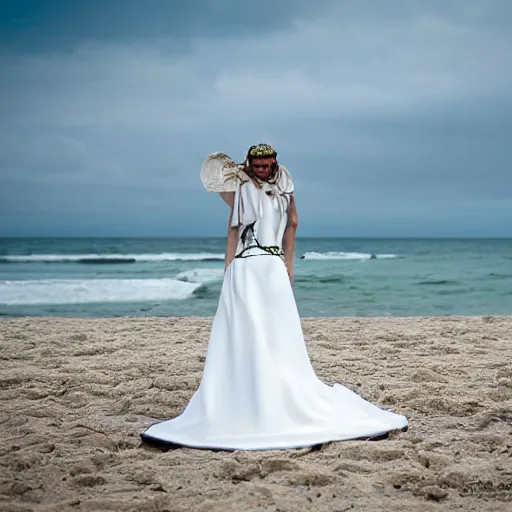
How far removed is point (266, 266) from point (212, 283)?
517 inches

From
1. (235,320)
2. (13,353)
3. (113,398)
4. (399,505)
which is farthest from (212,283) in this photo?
(399,505)

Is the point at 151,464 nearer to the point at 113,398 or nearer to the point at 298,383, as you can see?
the point at 298,383

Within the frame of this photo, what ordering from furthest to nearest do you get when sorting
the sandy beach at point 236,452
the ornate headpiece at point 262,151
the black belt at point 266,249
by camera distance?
the black belt at point 266,249
the ornate headpiece at point 262,151
the sandy beach at point 236,452

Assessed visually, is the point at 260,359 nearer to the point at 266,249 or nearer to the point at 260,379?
the point at 260,379

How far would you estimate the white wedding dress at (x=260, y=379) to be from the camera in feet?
11.0

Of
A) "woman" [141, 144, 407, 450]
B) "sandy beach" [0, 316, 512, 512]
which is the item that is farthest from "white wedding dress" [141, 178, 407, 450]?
"sandy beach" [0, 316, 512, 512]

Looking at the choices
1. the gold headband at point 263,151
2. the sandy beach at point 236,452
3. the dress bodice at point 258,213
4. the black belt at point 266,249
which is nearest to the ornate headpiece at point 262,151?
the gold headband at point 263,151

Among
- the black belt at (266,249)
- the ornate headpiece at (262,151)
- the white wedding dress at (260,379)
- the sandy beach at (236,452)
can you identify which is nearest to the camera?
the sandy beach at (236,452)

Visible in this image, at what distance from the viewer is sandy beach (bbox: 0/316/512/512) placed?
2646 millimetres

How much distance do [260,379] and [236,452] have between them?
44 centimetres

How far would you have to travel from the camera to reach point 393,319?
889 centimetres

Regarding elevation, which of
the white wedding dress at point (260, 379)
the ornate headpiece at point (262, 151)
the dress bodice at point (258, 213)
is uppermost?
the ornate headpiece at point (262, 151)

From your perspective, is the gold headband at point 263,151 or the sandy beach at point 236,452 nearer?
the sandy beach at point 236,452

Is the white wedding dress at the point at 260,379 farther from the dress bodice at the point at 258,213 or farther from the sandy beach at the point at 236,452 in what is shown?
the sandy beach at the point at 236,452
